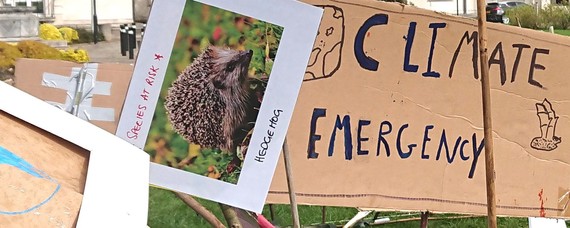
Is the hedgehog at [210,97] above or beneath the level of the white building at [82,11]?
above

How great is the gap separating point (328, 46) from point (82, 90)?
1.70 ft

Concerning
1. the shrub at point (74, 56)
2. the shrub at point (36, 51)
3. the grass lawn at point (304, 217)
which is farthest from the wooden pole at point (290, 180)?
the shrub at point (36, 51)

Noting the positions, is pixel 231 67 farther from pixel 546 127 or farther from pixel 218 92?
pixel 546 127

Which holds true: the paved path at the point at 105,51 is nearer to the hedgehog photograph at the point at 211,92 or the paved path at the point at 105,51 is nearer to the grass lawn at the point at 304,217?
the grass lawn at the point at 304,217

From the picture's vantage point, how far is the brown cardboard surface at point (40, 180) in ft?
3.36

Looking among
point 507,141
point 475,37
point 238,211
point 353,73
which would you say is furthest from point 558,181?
point 238,211

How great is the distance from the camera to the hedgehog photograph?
5.63ft

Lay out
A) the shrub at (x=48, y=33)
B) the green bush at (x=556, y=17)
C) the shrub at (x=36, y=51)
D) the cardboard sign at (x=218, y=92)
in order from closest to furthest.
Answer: the cardboard sign at (x=218, y=92), the shrub at (x=36, y=51), the shrub at (x=48, y=33), the green bush at (x=556, y=17)

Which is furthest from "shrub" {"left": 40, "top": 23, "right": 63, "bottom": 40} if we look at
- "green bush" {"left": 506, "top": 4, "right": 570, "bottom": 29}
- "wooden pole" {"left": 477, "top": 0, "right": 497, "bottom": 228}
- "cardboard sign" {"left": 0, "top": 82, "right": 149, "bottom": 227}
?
"cardboard sign" {"left": 0, "top": 82, "right": 149, "bottom": 227}

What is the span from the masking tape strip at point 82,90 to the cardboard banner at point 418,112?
0.40 m

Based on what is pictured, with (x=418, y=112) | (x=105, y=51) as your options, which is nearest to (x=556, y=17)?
(x=105, y=51)

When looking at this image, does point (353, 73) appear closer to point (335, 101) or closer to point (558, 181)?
point (335, 101)

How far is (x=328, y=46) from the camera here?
77.3 inches

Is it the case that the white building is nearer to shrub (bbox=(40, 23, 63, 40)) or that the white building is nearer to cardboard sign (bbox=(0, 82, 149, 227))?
shrub (bbox=(40, 23, 63, 40))
